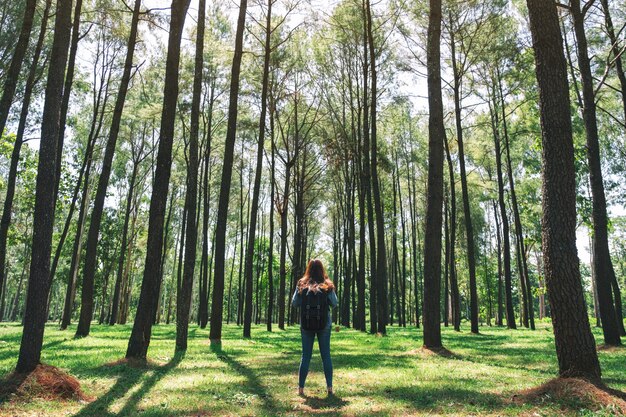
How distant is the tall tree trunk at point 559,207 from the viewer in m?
A: 5.63

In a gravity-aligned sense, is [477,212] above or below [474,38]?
below

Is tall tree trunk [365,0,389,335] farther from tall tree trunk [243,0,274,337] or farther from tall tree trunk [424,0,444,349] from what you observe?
tall tree trunk [424,0,444,349]

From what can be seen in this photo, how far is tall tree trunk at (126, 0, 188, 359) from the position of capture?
9.09m

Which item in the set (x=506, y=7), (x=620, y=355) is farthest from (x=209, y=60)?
(x=620, y=355)

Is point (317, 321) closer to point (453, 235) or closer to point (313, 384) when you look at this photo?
point (313, 384)

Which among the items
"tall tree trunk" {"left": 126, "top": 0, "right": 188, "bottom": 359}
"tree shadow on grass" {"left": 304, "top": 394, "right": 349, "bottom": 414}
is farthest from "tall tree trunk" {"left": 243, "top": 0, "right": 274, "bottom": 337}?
"tree shadow on grass" {"left": 304, "top": 394, "right": 349, "bottom": 414}

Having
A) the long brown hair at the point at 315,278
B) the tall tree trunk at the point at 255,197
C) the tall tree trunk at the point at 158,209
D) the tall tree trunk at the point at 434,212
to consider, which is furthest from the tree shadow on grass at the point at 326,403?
the tall tree trunk at the point at 255,197

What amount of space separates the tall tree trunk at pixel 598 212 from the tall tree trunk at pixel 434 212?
407 cm

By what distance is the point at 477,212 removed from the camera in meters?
38.6

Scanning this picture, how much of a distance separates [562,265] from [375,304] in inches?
525

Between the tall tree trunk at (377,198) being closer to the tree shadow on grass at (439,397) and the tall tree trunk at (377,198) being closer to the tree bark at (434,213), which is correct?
the tree bark at (434,213)

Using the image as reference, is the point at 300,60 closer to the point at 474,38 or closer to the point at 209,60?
the point at 209,60

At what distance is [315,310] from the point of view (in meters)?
6.17

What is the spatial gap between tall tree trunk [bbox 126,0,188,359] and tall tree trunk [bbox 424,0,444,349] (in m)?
6.56
